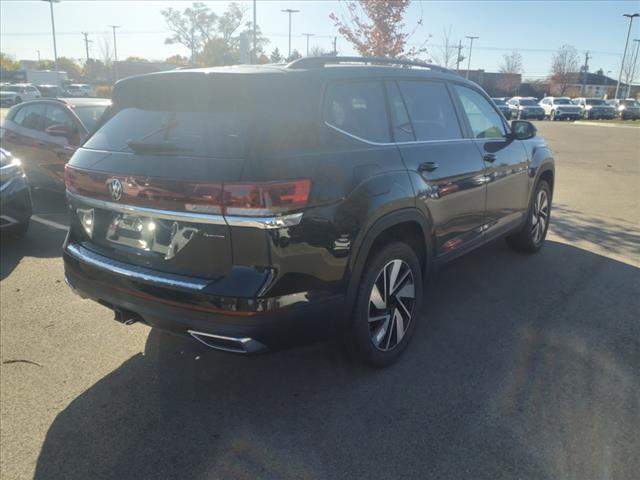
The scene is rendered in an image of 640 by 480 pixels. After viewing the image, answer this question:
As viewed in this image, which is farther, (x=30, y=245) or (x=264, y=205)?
(x=30, y=245)

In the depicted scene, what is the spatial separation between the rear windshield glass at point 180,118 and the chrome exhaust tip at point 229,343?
883 millimetres

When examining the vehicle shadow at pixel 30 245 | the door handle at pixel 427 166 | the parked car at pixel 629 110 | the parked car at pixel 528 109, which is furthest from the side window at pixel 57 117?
the parked car at pixel 629 110

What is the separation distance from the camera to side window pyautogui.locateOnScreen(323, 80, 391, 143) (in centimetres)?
291

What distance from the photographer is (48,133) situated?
7527 mm

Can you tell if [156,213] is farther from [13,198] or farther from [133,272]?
[13,198]

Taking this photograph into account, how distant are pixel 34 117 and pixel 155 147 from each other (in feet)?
23.2

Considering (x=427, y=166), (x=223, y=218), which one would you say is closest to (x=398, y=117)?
(x=427, y=166)

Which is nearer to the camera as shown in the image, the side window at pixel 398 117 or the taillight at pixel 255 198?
the taillight at pixel 255 198

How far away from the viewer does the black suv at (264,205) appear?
8.11 ft

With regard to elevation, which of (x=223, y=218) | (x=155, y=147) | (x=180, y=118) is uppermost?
(x=180, y=118)

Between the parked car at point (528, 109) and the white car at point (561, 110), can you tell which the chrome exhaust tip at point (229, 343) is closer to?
the parked car at point (528, 109)

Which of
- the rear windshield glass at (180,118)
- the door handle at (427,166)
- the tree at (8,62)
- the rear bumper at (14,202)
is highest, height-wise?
the tree at (8,62)

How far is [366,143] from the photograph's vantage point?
119 inches

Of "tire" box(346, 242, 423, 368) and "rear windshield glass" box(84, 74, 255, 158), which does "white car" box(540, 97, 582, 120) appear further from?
"rear windshield glass" box(84, 74, 255, 158)
